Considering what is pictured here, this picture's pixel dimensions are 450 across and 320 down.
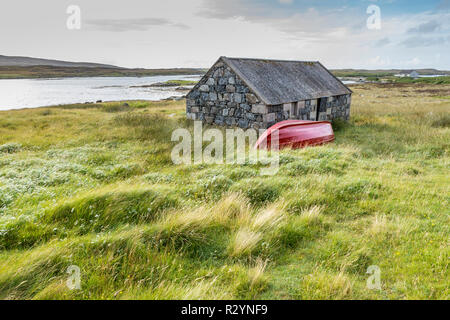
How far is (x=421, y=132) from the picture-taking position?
13.7m

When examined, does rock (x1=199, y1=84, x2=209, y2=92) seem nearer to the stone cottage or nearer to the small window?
the stone cottage

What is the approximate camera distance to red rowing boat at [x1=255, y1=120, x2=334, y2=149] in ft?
35.4

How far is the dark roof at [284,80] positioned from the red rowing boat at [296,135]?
2.21 meters

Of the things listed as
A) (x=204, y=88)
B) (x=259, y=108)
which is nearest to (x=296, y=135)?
(x=259, y=108)

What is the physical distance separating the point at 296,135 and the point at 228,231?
288 inches

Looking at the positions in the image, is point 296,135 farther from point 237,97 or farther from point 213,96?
point 213,96

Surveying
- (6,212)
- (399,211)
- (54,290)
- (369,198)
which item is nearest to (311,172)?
(369,198)

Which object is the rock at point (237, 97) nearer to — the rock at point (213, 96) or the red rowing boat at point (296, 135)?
the rock at point (213, 96)

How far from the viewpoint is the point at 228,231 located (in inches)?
189

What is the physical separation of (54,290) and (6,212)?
282 centimetres

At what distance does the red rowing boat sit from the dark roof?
221 centimetres

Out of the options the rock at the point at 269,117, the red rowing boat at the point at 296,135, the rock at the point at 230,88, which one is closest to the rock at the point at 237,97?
the rock at the point at 230,88

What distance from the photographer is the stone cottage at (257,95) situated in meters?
13.6
